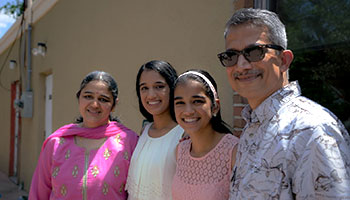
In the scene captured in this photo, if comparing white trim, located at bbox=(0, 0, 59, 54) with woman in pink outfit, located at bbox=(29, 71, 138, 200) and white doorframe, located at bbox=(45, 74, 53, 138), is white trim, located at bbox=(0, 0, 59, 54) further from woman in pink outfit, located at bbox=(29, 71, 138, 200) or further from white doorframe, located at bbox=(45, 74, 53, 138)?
woman in pink outfit, located at bbox=(29, 71, 138, 200)

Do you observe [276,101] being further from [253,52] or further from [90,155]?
[90,155]

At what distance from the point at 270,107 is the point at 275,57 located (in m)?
0.20

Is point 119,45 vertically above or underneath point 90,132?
above

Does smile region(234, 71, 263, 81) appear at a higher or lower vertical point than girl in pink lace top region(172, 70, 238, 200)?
higher

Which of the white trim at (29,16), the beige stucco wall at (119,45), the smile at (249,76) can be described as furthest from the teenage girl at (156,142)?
the white trim at (29,16)

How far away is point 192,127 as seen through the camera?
1.59 meters

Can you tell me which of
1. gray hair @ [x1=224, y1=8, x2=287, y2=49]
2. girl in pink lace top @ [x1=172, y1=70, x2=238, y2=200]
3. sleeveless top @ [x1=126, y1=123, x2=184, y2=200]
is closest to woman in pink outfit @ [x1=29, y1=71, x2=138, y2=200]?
Result: sleeveless top @ [x1=126, y1=123, x2=184, y2=200]

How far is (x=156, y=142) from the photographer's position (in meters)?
1.91

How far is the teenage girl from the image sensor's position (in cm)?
176

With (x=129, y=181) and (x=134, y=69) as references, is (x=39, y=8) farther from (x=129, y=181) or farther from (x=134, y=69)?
(x=129, y=181)

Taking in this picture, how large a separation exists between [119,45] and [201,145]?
2683 millimetres

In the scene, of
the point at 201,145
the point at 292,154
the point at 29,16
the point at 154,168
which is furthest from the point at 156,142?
the point at 29,16

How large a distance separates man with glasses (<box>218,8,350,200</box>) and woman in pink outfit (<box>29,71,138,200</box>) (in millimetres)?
1063

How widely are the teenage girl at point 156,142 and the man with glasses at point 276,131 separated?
623mm
